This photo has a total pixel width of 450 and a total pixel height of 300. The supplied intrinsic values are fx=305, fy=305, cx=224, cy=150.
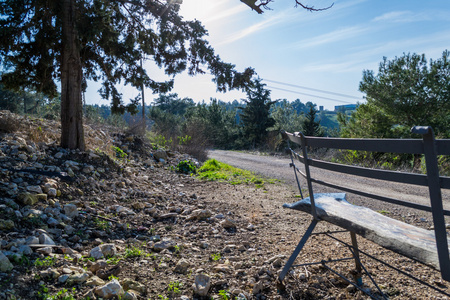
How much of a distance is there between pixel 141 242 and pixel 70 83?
4.29m

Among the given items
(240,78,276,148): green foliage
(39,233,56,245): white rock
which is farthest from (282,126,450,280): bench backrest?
(240,78,276,148): green foliage

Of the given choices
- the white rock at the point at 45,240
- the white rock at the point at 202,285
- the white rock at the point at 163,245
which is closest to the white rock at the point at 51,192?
the white rock at the point at 45,240

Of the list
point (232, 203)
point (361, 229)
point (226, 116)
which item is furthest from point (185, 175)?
point (226, 116)

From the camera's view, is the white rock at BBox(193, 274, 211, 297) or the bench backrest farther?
the white rock at BBox(193, 274, 211, 297)

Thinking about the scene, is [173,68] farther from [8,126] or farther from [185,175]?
[8,126]

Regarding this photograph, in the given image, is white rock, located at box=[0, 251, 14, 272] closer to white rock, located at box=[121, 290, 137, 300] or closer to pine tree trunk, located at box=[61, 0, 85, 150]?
white rock, located at box=[121, 290, 137, 300]

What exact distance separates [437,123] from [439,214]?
74.1ft

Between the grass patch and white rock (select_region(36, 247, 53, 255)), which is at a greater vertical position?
white rock (select_region(36, 247, 53, 255))

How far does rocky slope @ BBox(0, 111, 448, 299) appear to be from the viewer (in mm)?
2203

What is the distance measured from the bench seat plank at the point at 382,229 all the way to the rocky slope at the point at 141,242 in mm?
600

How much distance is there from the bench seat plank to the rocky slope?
60 centimetres

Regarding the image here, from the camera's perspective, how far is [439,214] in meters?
1.31

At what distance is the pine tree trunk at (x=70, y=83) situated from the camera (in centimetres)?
595

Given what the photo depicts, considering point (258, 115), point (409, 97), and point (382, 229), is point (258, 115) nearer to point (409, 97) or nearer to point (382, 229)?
point (409, 97)
